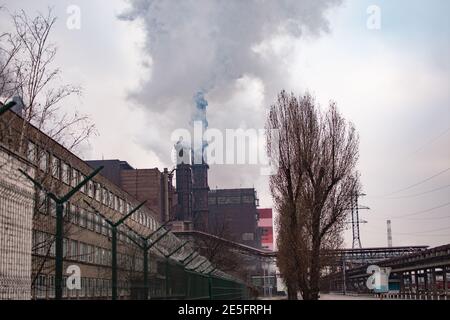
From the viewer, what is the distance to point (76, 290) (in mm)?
7301

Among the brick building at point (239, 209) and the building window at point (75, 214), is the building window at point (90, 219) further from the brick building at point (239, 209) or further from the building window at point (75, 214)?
the brick building at point (239, 209)

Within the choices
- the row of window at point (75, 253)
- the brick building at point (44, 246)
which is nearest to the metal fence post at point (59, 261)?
the brick building at point (44, 246)

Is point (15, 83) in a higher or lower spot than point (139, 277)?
A: higher

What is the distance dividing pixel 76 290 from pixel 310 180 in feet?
71.0

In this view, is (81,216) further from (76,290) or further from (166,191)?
(166,191)

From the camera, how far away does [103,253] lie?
8.73 metres

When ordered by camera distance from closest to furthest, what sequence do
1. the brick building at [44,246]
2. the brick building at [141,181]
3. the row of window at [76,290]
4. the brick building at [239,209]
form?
the brick building at [44,246], the row of window at [76,290], the brick building at [141,181], the brick building at [239,209]

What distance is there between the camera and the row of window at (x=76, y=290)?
7066 millimetres

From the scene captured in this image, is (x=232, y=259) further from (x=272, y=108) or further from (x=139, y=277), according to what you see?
(x=139, y=277)

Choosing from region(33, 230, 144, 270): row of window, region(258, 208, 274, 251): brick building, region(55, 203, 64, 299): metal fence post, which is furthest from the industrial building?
region(258, 208, 274, 251): brick building

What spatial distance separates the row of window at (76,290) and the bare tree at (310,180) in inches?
801

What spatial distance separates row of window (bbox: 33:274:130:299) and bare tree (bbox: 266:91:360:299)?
66.7 feet
